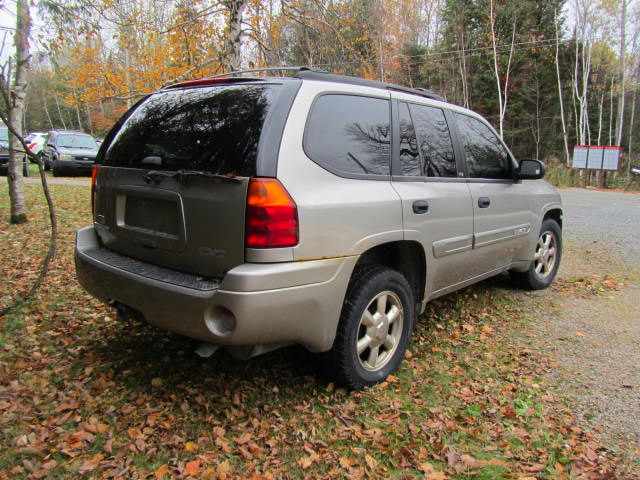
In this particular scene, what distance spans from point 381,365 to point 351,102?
5.54ft

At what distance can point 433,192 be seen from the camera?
3.49m

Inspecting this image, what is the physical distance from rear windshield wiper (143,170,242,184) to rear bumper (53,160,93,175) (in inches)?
591

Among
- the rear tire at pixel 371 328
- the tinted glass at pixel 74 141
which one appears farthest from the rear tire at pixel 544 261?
the tinted glass at pixel 74 141

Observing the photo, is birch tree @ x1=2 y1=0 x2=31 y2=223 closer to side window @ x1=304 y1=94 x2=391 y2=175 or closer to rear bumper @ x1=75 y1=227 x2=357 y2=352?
rear bumper @ x1=75 y1=227 x2=357 y2=352

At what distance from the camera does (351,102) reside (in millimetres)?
3051

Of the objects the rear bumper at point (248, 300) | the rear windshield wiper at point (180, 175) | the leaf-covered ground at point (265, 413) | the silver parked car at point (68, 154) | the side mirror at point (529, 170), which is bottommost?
the leaf-covered ground at point (265, 413)

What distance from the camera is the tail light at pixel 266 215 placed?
242cm

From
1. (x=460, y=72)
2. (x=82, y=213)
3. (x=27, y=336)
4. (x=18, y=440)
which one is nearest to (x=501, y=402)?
(x=18, y=440)

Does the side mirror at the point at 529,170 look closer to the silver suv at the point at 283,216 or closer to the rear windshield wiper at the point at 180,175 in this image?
the silver suv at the point at 283,216

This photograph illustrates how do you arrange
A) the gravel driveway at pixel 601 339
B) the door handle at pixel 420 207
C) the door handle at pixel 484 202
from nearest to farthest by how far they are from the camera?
the gravel driveway at pixel 601 339 → the door handle at pixel 420 207 → the door handle at pixel 484 202

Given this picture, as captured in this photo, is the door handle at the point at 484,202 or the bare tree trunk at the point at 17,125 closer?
the door handle at the point at 484,202

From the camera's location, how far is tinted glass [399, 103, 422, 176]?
3348 mm

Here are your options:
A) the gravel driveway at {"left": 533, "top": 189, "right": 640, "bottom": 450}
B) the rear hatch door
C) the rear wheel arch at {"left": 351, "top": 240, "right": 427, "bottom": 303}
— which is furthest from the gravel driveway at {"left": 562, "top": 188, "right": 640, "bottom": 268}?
the rear hatch door

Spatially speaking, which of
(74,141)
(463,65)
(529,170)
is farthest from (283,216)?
(463,65)
